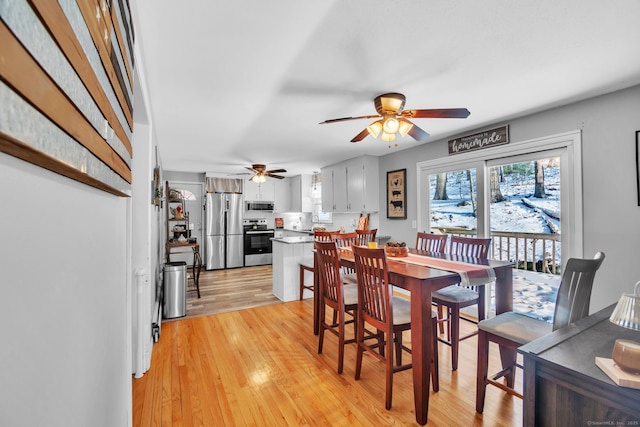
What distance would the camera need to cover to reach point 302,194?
727cm

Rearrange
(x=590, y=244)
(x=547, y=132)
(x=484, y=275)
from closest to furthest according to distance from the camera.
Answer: (x=484, y=275) → (x=590, y=244) → (x=547, y=132)

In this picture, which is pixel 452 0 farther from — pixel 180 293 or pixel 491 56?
pixel 180 293

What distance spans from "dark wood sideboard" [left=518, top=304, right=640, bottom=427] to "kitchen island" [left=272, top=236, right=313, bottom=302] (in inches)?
129

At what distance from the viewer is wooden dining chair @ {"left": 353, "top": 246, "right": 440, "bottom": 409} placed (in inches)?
75.0

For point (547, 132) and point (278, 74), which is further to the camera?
point (547, 132)

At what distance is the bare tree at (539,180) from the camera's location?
309 centimetres

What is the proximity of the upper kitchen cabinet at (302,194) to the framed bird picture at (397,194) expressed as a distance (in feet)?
9.15

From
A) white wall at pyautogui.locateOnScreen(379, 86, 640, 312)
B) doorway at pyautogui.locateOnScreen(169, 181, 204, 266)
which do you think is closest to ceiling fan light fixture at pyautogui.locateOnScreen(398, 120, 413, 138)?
white wall at pyautogui.locateOnScreen(379, 86, 640, 312)

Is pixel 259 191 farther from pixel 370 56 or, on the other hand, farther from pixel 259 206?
pixel 370 56

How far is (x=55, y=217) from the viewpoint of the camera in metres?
0.45

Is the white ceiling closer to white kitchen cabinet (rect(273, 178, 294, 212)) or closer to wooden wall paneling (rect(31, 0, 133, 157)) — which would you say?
wooden wall paneling (rect(31, 0, 133, 157))

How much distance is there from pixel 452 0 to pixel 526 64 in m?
0.99

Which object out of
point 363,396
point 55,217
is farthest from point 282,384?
point 55,217

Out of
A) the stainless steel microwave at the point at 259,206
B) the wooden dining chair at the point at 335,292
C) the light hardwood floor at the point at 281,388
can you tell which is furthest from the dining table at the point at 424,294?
the stainless steel microwave at the point at 259,206
